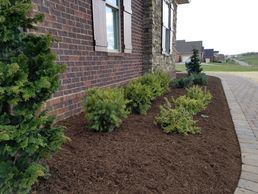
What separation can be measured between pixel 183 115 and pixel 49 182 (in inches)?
82.7

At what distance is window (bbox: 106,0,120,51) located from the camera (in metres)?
5.04

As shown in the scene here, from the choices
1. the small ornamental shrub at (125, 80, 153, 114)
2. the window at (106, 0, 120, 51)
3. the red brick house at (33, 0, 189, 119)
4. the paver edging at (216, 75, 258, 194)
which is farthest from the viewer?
the window at (106, 0, 120, 51)

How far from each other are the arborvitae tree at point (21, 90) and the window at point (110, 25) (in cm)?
278

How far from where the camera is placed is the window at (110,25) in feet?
14.2

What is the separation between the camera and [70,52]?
3.72 meters

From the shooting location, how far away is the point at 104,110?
9.47ft

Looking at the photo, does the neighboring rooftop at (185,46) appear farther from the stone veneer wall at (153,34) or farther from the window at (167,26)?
the stone veneer wall at (153,34)

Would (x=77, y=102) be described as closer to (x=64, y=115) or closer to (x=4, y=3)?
(x=64, y=115)

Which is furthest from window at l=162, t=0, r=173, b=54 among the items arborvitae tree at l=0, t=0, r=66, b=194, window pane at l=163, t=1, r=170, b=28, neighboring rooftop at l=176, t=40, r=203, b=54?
neighboring rooftop at l=176, t=40, r=203, b=54

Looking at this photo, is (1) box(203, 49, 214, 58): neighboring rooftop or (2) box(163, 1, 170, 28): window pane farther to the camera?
(1) box(203, 49, 214, 58): neighboring rooftop

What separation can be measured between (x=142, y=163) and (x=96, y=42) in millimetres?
2692

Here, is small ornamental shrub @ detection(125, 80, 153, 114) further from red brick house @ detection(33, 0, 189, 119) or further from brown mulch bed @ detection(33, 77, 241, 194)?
red brick house @ detection(33, 0, 189, 119)

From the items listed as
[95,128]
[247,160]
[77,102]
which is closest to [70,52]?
[77,102]

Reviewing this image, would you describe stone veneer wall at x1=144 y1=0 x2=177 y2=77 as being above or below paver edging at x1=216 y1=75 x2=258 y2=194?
above
